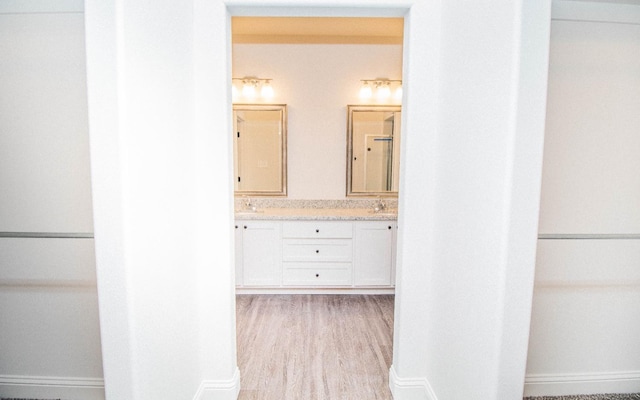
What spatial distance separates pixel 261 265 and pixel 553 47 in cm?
279

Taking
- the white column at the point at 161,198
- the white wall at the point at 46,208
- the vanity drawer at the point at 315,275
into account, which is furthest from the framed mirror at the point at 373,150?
the white wall at the point at 46,208

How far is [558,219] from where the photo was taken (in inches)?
67.7

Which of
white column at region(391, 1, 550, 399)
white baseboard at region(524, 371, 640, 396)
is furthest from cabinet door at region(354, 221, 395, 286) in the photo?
white baseboard at region(524, 371, 640, 396)

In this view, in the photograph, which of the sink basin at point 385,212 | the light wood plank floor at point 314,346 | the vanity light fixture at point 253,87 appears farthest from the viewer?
the vanity light fixture at point 253,87

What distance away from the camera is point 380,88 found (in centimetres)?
353

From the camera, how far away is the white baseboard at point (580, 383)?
1.83 metres

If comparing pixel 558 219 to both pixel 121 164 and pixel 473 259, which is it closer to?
pixel 473 259

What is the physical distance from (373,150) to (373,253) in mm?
1153

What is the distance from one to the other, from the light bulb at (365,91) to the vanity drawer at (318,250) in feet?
5.25

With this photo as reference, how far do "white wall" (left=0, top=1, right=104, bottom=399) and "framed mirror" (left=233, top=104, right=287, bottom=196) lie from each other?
75.7 inches

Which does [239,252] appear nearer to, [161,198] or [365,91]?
[161,198]

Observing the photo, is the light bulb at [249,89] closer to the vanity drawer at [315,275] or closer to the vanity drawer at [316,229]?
the vanity drawer at [316,229]

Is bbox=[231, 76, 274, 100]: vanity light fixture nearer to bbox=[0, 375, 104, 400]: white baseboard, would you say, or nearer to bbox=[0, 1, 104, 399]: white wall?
bbox=[0, 1, 104, 399]: white wall

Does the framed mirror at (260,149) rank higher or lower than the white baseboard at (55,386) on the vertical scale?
Result: higher
